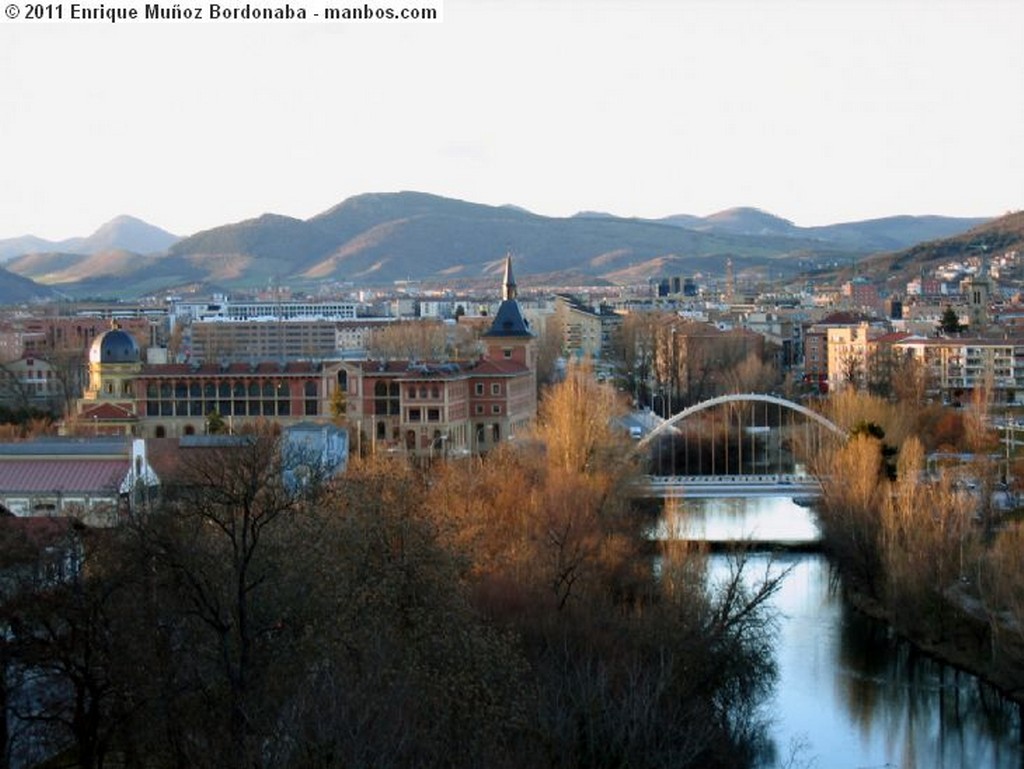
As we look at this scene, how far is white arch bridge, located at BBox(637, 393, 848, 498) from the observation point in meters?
32.3

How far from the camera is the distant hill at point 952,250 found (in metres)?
126

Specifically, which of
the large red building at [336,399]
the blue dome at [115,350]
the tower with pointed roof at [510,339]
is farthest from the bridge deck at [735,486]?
the blue dome at [115,350]

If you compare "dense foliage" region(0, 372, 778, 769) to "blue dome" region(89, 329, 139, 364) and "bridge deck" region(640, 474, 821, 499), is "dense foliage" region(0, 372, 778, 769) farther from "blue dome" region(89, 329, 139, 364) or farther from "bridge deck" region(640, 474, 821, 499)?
"blue dome" region(89, 329, 139, 364)

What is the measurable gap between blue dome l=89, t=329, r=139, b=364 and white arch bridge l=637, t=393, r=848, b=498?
11.1 metres

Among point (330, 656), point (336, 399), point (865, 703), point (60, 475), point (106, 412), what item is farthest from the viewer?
point (106, 412)

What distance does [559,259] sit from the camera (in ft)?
655

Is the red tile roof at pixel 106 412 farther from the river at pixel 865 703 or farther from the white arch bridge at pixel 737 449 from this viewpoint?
the river at pixel 865 703

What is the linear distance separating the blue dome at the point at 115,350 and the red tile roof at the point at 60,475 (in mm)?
18544

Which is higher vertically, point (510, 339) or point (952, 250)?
point (952, 250)

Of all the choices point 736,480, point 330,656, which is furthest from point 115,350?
point 330,656

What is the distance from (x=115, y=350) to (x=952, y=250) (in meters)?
95.3

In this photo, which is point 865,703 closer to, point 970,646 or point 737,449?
point 970,646

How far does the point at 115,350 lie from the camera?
42375 mm

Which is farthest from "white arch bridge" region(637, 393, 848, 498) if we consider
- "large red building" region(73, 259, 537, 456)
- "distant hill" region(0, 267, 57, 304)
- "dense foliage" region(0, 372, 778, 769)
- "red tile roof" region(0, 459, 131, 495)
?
"distant hill" region(0, 267, 57, 304)
